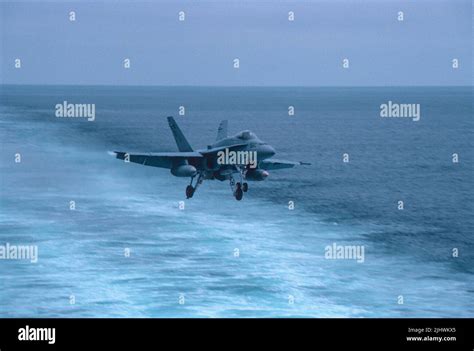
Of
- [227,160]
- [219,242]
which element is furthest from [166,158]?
[219,242]

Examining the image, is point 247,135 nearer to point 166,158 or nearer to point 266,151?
point 266,151

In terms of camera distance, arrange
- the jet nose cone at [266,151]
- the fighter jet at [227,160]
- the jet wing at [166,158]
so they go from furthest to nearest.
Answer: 1. the jet wing at [166,158]
2. the jet nose cone at [266,151]
3. the fighter jet at [227,160]

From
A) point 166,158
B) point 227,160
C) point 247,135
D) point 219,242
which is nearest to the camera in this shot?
point 247,135

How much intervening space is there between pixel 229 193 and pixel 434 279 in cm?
3809

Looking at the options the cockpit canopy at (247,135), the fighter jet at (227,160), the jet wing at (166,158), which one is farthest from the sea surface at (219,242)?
the cockpit canopy at (247,135)

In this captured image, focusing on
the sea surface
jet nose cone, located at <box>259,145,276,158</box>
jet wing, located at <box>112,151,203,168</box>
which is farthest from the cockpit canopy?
the sea surface

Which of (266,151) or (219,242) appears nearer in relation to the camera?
(266,151)

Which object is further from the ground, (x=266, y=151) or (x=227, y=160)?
(x=266, y=151)

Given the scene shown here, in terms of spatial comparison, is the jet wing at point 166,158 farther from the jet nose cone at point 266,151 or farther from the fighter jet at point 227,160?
the jet nose cone at point 266,151

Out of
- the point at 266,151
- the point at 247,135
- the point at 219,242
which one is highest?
the point at 247,135

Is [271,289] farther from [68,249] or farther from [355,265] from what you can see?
[68,249]

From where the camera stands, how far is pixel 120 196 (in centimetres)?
8656
